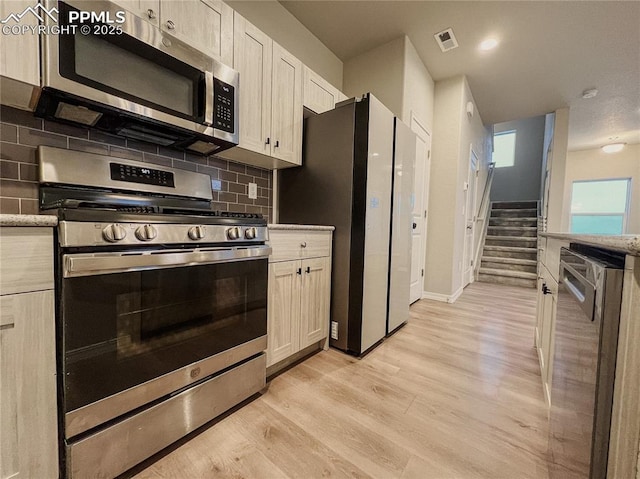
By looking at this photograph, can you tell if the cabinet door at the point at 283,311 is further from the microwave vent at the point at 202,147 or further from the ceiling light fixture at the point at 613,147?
the ceiling light fixture at the point at 613,147

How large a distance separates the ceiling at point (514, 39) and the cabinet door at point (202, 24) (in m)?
1.13

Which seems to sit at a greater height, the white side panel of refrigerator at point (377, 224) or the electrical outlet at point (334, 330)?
the white side panel of refrigerator at point (377, 224)

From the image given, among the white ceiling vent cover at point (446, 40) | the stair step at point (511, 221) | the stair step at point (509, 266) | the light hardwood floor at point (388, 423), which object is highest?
the white ceiling vent cover at point (446, 40)

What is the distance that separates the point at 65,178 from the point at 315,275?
52.3 inches

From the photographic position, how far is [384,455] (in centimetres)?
106

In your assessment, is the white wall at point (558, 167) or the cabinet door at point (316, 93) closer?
the cabinet door at point (316, 93)

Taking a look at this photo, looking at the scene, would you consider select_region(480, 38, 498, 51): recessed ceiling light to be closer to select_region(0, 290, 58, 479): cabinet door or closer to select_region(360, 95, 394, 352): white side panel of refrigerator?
select_region(360, 95, 394, 352): white side panel of refrigerator

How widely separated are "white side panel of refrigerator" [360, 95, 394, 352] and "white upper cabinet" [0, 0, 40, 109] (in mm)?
1540

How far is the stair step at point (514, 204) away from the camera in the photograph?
624 centimetres

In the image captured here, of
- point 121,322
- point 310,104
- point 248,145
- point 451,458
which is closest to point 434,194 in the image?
point 310,104

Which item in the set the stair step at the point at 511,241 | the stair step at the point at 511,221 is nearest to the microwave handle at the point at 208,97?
the stair step at the point at 511,241

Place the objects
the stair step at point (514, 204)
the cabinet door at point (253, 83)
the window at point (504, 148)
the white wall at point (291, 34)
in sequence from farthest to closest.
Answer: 1. the window at point (504, 148)
2. the stair step at point (514, 204)
3. the white wall at point (291, 34)
4. the cabinet door at point (253, 83)

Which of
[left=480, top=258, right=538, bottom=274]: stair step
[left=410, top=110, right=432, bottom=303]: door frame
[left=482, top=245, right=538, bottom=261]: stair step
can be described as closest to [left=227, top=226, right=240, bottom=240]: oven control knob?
[left=410, top=110, right=432, bottom=303]: door frame

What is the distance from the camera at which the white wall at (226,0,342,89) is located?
201cm
